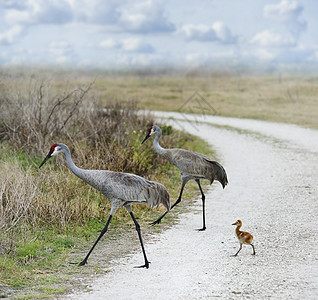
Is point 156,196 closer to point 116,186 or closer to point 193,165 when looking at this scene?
point 116,186

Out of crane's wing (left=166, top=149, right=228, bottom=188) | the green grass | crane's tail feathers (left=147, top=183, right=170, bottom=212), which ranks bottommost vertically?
the green grass

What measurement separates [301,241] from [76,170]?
343cm

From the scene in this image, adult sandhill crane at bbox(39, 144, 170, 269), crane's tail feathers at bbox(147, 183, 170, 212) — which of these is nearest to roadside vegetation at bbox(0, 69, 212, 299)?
adult sandhill crane at bbox(39, 144, 170, 269)

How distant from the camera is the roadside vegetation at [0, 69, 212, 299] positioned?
605cm

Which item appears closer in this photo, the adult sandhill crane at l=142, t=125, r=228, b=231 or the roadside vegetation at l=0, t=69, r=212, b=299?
the roadside vegetation at l=0, t=69, r=212, b=299

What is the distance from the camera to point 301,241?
7328mm

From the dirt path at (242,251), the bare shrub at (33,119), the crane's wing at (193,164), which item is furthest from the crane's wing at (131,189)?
the bare shrub at (33,119)

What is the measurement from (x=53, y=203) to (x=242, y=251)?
3.02 metres

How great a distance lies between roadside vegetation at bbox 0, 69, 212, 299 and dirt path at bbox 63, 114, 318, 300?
1.65 feet

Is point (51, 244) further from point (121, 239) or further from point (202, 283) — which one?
point (202, 283)

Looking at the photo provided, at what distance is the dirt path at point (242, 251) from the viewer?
546 cm

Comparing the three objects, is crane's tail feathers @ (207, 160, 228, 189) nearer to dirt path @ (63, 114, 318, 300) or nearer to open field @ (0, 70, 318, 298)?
dirt path @ (63, 114, 318, 300)

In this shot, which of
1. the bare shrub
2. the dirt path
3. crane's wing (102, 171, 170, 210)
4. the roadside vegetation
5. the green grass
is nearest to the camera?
the dirt path

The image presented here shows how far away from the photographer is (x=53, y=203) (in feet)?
25.9
